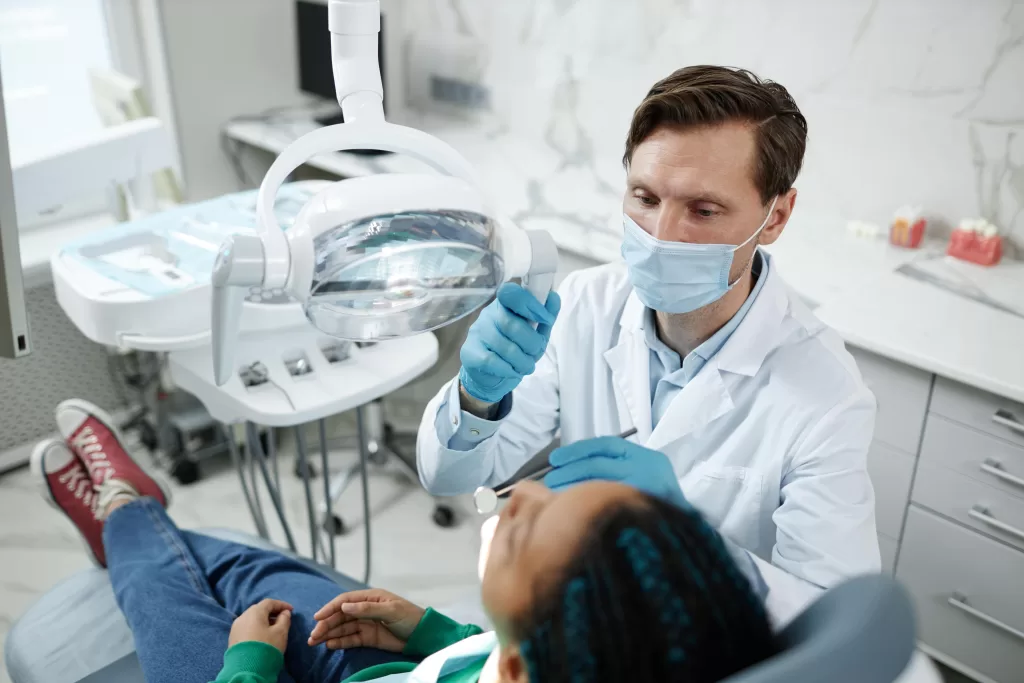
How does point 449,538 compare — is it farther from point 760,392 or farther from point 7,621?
point 760,392

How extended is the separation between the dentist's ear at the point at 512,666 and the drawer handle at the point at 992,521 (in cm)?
136

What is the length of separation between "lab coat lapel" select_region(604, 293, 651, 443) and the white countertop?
0.95ft

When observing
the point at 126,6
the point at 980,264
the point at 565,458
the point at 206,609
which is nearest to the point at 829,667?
the point at 565,458

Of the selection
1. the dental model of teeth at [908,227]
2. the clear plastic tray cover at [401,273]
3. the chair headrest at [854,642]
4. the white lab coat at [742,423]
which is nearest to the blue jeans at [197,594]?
the white lab coat at [742,423]

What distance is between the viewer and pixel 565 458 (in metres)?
1.07

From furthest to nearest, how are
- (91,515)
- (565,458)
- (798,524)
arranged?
(91,515)
(798,524)
(565,458)

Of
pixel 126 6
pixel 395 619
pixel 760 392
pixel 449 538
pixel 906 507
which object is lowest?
pixel 449 538

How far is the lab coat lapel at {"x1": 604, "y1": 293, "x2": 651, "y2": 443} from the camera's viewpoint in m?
1.43

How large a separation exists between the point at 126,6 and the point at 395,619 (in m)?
2.34

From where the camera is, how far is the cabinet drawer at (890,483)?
190cm

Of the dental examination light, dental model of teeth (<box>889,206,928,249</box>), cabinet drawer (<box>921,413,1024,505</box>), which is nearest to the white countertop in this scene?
dental model of teeth (<box>889,206,928,249</box>)

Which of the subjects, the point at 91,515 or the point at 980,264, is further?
the point at 980,264

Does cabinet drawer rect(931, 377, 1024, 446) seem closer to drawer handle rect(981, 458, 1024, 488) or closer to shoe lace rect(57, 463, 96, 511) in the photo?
drawer handle rect(981, 458, 1024, 488)

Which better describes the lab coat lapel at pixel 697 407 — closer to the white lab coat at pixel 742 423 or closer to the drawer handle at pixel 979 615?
the white lab coat at pixel 742 423
